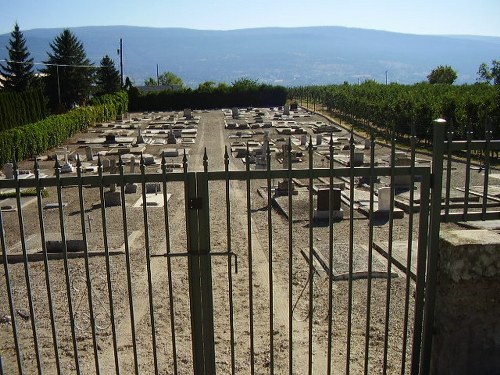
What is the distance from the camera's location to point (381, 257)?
10430mm

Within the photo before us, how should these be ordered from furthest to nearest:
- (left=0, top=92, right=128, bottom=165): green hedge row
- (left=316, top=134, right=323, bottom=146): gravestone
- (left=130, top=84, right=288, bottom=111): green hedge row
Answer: (left=130, top=84, right=288, bottom=111): green hedge row < (left=316, top=134, right=323, bottom=146): gravestone < (left=0, top=92, right=128, bottom=165): green hedge row

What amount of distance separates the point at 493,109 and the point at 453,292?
70.4ft

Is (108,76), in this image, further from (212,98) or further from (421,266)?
(421,266)

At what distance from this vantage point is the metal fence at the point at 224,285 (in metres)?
4.09

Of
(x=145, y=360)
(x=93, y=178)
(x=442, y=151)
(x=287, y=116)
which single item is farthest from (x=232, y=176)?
(x=287, y=116)

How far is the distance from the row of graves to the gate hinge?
7.93 metres

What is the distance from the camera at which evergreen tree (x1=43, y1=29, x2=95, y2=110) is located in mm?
54156

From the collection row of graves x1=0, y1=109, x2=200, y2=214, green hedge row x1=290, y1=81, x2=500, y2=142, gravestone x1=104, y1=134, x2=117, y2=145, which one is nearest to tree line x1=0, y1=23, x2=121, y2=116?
row of graves x1=0, y1=109, x2=200, y2=214

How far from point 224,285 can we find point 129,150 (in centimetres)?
1888

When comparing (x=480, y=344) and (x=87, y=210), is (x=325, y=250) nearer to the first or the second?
(x=480, y=344)

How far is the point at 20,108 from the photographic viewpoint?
32.1 m

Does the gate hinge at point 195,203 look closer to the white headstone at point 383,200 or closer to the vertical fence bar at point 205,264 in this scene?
the vertical fence bar at point 205,264

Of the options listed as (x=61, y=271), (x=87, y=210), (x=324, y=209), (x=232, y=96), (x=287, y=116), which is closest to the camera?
(x=61, y=271)

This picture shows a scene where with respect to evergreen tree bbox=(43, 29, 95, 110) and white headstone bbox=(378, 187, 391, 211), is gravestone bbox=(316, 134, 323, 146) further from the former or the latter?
evergreen tree bbox=(43, 29, 95, 110)
